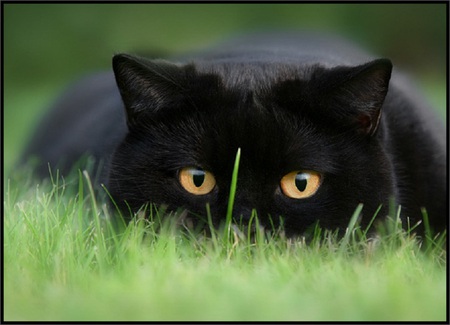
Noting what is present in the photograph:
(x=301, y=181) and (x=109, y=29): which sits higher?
(x=109, y=29)

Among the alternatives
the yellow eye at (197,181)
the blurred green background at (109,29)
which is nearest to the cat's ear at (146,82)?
the yellow eye at (197,181)

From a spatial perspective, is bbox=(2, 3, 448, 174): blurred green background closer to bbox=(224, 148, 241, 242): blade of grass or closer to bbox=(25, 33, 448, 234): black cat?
bbox=(25, 33, 448, 234): black cat

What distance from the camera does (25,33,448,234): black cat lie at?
1.61 m

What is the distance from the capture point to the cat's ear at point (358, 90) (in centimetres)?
160

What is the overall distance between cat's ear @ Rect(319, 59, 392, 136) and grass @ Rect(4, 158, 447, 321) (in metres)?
0.25

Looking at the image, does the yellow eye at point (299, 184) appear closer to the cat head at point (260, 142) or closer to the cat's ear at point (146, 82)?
the cat head at point (260, 142)

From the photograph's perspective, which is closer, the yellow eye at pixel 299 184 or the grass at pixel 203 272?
the grass at pixel 203 272

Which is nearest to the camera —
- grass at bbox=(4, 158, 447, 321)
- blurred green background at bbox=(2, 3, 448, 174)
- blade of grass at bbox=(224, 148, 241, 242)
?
grass at bbox=(4, 158, 447, 321)

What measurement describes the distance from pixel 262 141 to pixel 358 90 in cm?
24

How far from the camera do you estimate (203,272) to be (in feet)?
4.49

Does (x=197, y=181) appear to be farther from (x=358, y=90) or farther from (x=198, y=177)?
(x=358, y=90)

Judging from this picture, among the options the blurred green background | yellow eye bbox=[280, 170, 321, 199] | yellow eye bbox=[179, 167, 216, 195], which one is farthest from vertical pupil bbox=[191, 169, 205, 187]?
the blurred green background

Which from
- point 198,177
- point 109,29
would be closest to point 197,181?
point 198,177

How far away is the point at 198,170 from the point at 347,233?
358 millimetres
